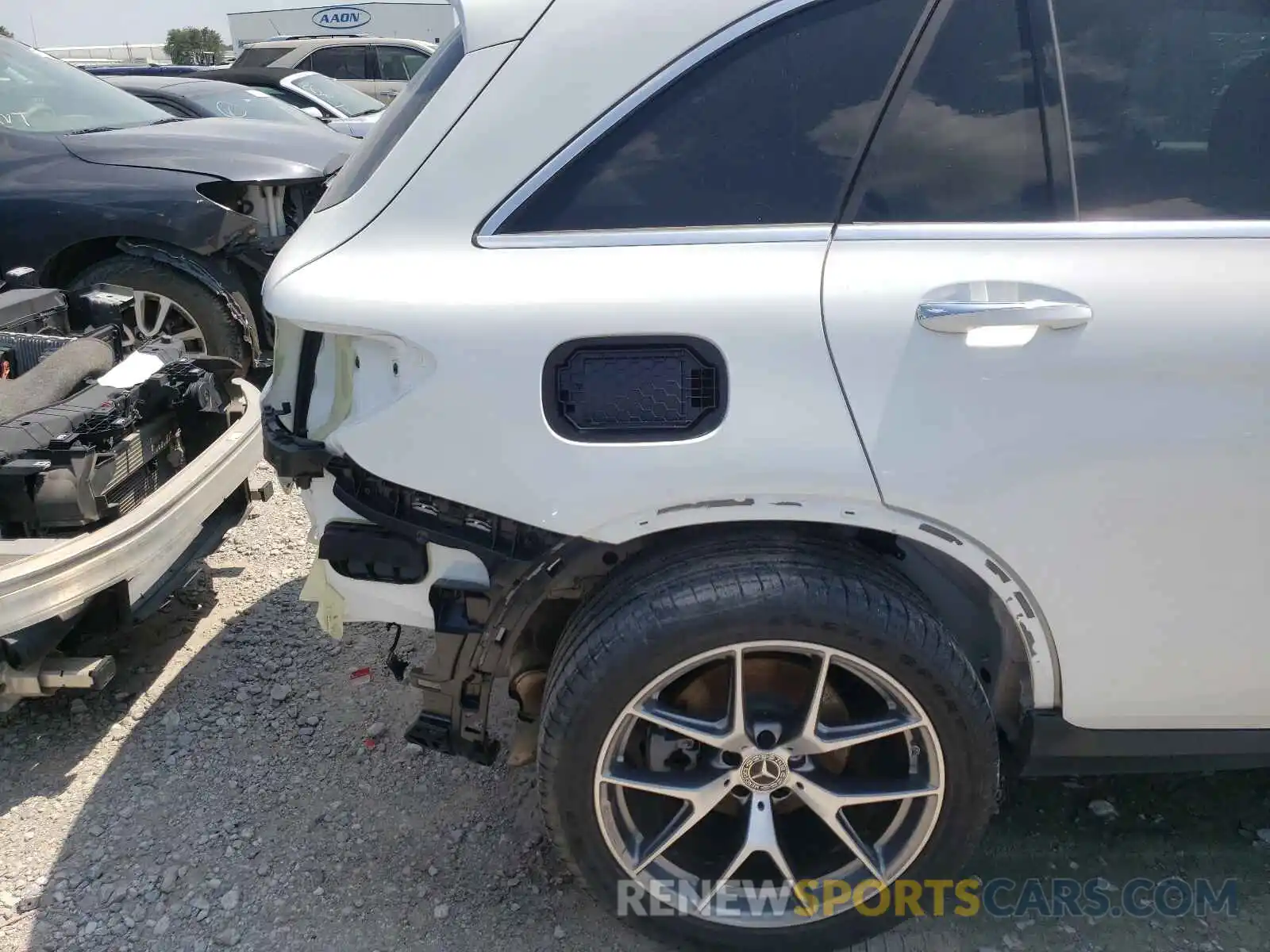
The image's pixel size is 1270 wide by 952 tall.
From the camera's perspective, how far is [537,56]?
189 cm

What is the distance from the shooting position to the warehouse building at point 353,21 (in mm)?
30312

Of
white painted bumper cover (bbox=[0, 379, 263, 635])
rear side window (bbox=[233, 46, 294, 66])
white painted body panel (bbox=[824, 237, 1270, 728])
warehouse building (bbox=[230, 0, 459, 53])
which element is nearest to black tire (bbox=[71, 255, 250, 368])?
white painted bumper cover (bbox=[0, 379, 263, 635])

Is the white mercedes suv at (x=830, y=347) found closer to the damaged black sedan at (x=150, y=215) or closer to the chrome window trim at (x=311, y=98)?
the damaged black sedan at (x=150, y=215)

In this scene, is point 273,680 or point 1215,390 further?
point 273,680

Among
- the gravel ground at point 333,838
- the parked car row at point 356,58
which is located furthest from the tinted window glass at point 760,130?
the parked car row at point 356,58

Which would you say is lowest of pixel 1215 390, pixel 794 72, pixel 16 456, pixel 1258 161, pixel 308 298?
pixel 16 456

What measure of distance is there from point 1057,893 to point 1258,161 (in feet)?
5.60

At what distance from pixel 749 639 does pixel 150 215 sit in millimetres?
4215

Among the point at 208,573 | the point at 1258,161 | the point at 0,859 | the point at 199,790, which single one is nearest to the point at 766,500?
the point at 1258,161

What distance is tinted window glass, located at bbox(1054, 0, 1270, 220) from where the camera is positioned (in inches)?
73.5

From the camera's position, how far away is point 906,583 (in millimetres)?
2062

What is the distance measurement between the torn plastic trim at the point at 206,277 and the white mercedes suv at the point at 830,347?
3.10 m

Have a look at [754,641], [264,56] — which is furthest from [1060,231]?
[264,56]

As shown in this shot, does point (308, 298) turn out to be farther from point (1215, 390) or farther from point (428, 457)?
point (1215, 390)
